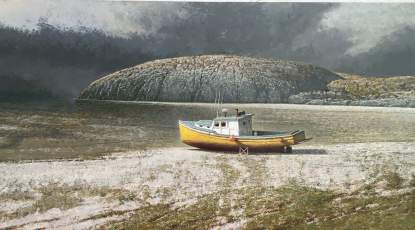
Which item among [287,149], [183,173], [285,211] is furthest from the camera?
[287,149]

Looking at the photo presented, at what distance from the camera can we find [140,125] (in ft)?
20.8

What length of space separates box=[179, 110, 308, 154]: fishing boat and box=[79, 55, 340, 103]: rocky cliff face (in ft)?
0.90

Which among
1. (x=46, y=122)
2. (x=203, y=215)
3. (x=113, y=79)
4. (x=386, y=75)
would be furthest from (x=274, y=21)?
(x=46, y=122)

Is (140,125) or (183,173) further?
(140,125)

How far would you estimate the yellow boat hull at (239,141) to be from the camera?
640cm

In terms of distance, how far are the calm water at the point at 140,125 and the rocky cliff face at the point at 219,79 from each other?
0.14 meters

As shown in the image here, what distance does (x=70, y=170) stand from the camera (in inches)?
235

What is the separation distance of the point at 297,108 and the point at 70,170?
2741 mm

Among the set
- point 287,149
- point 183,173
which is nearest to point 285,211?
point 287,149

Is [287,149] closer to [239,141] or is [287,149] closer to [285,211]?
[239,141]

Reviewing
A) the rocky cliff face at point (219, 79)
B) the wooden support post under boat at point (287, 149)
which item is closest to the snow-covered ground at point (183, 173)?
the wooden support post under boat at point (287, 149)

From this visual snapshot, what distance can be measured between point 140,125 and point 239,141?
1.19 meters

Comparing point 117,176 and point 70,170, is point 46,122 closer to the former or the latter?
point 70,170

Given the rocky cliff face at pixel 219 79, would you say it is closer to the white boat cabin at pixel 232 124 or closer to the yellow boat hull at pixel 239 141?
the white boat cabin at pixel 232 124
